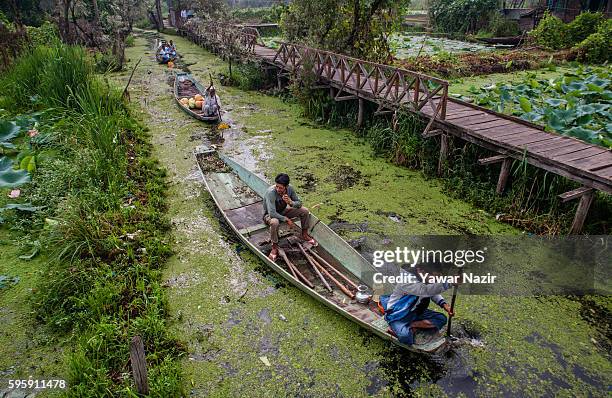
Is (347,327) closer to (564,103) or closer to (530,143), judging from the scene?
(530,143)

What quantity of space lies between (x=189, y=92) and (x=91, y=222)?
25.3ft

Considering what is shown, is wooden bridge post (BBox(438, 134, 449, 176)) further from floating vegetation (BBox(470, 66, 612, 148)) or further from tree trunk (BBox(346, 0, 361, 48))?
tree trunk (BBox(346, 0, 361, 48))

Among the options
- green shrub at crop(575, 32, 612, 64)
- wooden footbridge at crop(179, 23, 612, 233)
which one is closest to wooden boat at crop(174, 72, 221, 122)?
wooden footbridge at crop(179, 23, 612, 233)

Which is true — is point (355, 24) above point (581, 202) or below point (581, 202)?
above

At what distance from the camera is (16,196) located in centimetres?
622

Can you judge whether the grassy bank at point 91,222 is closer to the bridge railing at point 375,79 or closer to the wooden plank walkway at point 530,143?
the bridge railing at point 375,79

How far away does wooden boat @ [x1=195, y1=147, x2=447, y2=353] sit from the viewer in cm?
405

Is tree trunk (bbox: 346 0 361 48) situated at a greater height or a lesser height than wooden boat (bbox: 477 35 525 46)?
greater

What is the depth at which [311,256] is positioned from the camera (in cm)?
510

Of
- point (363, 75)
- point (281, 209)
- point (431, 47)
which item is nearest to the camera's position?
point (281, 209)

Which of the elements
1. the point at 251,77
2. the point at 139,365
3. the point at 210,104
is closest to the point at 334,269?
the point at 139,365

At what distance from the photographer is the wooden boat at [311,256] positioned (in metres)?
4.05

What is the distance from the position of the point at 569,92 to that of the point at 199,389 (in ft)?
30.0

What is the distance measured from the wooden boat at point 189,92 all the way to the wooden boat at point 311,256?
11.3 feet
